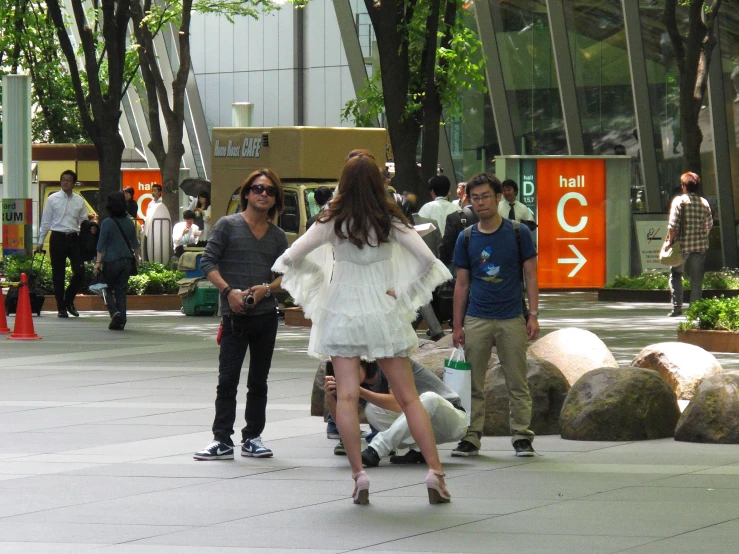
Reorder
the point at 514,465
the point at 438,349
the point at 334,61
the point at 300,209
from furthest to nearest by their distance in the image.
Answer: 1. the point at 334,61
2. the point at 300,209
3. the point at 438,349
4. the point at 514,465

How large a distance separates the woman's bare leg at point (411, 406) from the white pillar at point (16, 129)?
1575 centimetres

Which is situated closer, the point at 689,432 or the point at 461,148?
the point at 689,432

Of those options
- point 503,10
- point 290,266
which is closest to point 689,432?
point 290,266

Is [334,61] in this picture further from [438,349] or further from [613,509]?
[613,509]

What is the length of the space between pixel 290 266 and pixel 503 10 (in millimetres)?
27111

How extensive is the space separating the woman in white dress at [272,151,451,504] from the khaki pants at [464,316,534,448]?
1424 millimetres

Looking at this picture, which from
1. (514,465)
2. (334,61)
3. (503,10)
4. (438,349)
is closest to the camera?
(514,465)

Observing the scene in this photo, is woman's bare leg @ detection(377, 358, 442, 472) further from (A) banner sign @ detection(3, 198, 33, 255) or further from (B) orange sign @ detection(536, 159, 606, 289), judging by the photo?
(B) orange sign @ detection(536, 159, 606, 289)

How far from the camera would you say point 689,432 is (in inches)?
380

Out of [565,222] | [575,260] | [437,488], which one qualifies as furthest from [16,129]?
[437,488]

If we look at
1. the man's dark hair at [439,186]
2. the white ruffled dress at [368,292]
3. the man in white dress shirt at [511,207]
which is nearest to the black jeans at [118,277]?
the man's dark hair at [439,186]

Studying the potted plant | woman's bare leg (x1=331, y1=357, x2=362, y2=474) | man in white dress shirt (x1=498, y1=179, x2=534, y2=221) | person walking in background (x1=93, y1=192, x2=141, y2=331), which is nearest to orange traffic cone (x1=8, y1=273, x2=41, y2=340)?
person walking in background (x1=93, y1=192, x2=141, y2=331)

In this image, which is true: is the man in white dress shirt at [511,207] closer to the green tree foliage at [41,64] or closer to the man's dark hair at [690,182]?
the man's dark hair at [690,182]

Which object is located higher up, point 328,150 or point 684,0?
point 684,0
